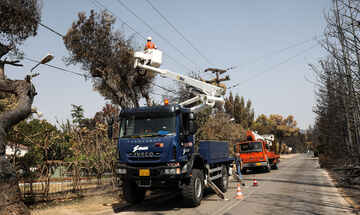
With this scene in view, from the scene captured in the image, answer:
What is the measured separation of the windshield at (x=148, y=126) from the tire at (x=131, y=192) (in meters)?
1.61

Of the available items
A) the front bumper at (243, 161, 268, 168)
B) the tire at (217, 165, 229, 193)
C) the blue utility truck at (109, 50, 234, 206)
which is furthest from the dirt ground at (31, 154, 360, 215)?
the front bumper at (243, 161, 268, 168)

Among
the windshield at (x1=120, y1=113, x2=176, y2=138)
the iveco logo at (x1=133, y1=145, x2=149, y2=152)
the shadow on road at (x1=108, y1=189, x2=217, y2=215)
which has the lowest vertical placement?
→ the shadow on road at (x1=108, y1=189, x2=217, y2=215)

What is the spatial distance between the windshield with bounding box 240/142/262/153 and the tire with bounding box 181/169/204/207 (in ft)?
47.0

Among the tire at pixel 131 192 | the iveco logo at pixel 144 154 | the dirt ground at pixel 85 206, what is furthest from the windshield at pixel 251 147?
the iveco logo at pixel 144 154

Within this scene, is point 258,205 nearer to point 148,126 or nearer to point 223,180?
point 223,180

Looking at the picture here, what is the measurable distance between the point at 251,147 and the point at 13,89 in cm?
1831

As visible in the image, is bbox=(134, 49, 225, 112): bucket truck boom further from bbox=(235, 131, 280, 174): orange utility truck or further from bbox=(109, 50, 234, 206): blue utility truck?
bbox=(235, 131, 280, 174): orange utility truck

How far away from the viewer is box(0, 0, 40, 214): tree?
7.07m

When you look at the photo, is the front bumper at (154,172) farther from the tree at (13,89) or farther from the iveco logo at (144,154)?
the tree at (13,89)

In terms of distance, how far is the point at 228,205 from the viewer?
30.6 ft

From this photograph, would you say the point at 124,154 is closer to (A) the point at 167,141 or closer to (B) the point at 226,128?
(A) the point at 167,141

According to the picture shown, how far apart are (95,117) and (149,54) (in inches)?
1609

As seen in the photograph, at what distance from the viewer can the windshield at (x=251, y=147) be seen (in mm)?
22720

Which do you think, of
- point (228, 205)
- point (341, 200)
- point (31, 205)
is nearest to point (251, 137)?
point (341, 200)
